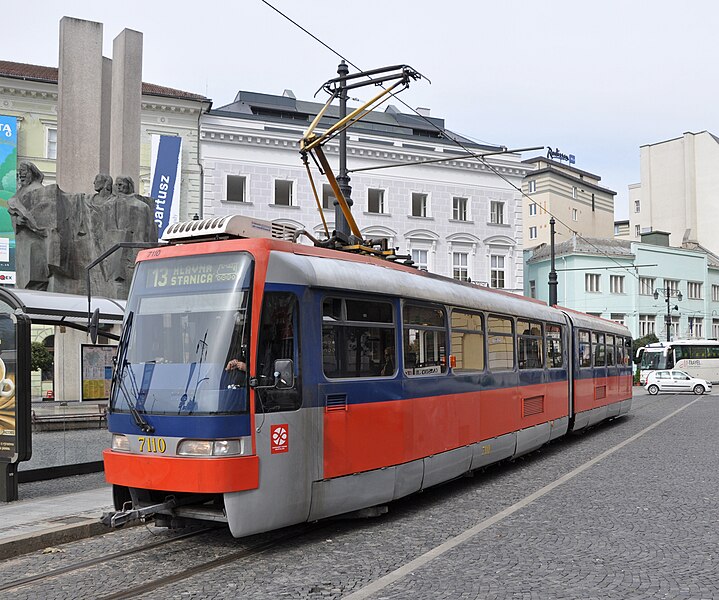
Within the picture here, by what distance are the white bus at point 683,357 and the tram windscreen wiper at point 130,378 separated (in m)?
48.4

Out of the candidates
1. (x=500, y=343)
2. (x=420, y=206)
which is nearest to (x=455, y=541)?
(x=500, y=343)

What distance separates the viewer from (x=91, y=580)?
266 inches

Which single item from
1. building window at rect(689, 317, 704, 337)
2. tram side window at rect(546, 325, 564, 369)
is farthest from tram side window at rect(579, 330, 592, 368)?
building window at rect(689, 317, 704, 337)

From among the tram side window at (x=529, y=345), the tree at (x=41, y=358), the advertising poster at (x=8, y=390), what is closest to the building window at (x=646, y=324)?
the tree at (x=41, y=358)

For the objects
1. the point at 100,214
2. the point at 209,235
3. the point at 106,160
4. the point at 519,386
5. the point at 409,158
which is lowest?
the point at 519,386

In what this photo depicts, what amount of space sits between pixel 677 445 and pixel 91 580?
13.3m

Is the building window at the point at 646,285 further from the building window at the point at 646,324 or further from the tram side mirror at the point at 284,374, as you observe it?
the tram side mirror at the point at 284,374

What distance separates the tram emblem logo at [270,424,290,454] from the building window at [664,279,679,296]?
60453 mm

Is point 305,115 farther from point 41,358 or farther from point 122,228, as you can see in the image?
point 122,228

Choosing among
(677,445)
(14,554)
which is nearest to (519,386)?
(677,445)

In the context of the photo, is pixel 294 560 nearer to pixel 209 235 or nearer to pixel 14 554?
pixel 14 554

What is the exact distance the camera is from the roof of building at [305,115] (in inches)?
1684

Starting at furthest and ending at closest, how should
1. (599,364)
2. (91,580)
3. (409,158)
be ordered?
(409,158), (599,364), (91,580)

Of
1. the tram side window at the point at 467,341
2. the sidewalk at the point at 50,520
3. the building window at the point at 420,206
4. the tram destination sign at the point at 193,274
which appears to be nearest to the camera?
the tram destination sign at the point at 193,274
